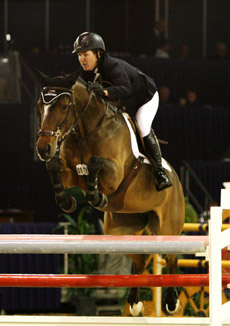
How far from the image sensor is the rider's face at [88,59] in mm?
4137

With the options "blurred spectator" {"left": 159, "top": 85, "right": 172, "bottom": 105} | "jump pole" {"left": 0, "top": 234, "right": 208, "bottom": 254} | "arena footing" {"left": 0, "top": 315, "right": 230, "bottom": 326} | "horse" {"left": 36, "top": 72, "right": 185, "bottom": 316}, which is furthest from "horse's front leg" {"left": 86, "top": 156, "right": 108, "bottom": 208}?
"blurred spectator" {"left": 159, "top": 85, "right": 172, "bottom": 105}

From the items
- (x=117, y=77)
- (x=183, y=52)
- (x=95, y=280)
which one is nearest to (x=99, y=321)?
(x=95, y=280)

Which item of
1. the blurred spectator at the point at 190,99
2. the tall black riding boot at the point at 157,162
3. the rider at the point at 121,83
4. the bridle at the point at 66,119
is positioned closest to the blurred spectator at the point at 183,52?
the blurred spectator at the point at 190,99

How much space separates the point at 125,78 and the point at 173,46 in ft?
28.6

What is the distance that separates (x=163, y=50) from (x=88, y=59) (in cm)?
768

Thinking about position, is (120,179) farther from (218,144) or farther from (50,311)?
(218,144)

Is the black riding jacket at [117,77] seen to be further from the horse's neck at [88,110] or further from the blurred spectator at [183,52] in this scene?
the blurred spectator at [183,52]

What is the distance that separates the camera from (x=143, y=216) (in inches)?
189

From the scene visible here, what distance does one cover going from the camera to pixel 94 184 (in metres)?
3.87

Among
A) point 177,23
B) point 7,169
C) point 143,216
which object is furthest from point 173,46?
point 143,216

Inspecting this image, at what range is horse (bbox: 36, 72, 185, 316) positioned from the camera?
12.6 ft

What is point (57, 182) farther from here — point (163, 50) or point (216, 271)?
point (163, 50)

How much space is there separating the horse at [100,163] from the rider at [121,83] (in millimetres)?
86

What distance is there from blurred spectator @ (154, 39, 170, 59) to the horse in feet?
23.2
